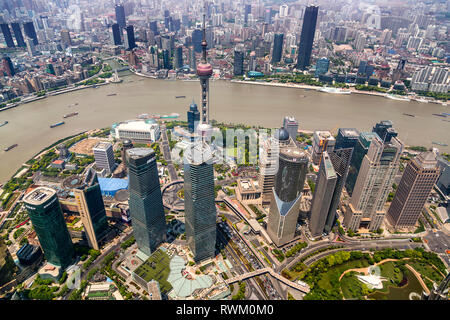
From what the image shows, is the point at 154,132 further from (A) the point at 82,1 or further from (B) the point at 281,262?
(A) the point at 82,1

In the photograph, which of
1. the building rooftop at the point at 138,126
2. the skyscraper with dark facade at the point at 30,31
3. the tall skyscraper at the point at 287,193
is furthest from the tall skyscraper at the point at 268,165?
the skyscraper with dark facade at the point at 30,31

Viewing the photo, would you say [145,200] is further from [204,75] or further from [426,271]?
[426,271]

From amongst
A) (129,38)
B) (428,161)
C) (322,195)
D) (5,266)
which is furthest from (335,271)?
(129,38)

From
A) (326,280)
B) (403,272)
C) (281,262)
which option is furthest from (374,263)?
(281,262)

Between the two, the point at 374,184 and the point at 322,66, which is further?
the point at 322,66
